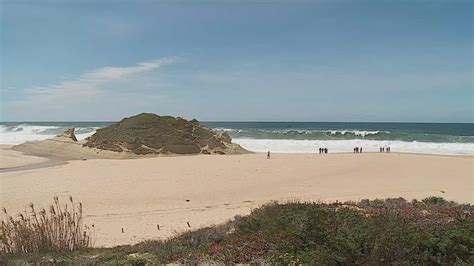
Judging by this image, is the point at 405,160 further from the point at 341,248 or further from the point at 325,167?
the point at 341,248

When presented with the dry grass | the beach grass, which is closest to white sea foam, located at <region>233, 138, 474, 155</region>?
the beach grass

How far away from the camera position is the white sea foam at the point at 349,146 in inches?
1885

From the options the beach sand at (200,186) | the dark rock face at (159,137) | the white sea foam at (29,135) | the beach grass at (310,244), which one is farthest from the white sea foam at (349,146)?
the beach grass at (310,244)

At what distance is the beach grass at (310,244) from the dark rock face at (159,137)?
26.8 m

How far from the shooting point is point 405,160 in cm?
3097

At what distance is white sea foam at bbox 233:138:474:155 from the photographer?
4788 cm

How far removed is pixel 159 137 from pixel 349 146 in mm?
24766

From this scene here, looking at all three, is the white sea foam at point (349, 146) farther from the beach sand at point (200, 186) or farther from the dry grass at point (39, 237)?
the dry grass at point (39, 237)

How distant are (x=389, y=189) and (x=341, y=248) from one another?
13.8 m

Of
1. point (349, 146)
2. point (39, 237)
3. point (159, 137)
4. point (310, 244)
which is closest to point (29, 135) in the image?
point (159, 137)

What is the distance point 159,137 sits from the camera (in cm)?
3650

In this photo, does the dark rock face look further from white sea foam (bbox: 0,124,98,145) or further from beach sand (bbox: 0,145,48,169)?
white sea foam (bbox: 0,124,98,145)

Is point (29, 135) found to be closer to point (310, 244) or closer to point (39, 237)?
point (39, 237)

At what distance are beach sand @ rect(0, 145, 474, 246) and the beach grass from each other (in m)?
2.64
